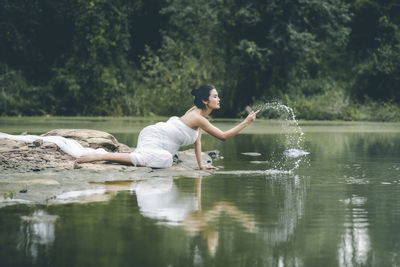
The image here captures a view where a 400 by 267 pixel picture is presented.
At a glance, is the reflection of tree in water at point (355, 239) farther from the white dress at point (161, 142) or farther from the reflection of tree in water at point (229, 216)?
the white dress at point (161, 142)

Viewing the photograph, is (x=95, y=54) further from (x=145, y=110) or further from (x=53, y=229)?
(x=53, y=229)

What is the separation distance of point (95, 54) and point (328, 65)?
12.2m

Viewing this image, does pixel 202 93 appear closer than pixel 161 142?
Yes

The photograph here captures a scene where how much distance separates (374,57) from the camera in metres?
34.7

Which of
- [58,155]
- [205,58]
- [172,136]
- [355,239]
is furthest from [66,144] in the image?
[205,58]

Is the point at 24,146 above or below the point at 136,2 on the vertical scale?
below

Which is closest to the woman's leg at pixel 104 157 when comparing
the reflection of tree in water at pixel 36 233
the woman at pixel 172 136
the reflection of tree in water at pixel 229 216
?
the woman at pixel 172 136

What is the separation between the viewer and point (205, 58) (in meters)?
36.1

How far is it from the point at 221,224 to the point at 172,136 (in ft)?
16.3

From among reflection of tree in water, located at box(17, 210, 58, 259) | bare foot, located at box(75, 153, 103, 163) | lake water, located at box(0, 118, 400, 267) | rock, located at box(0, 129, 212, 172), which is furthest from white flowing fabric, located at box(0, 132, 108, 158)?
reflection of tree in water, located at box(17, 210, 58, 259)

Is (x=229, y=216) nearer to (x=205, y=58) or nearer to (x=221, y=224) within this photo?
(x=221, y=224)

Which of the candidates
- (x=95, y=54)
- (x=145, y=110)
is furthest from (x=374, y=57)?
(x=95, y=54)

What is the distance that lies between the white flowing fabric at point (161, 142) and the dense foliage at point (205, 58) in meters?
21.3

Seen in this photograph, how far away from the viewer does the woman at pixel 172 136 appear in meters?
10.4
